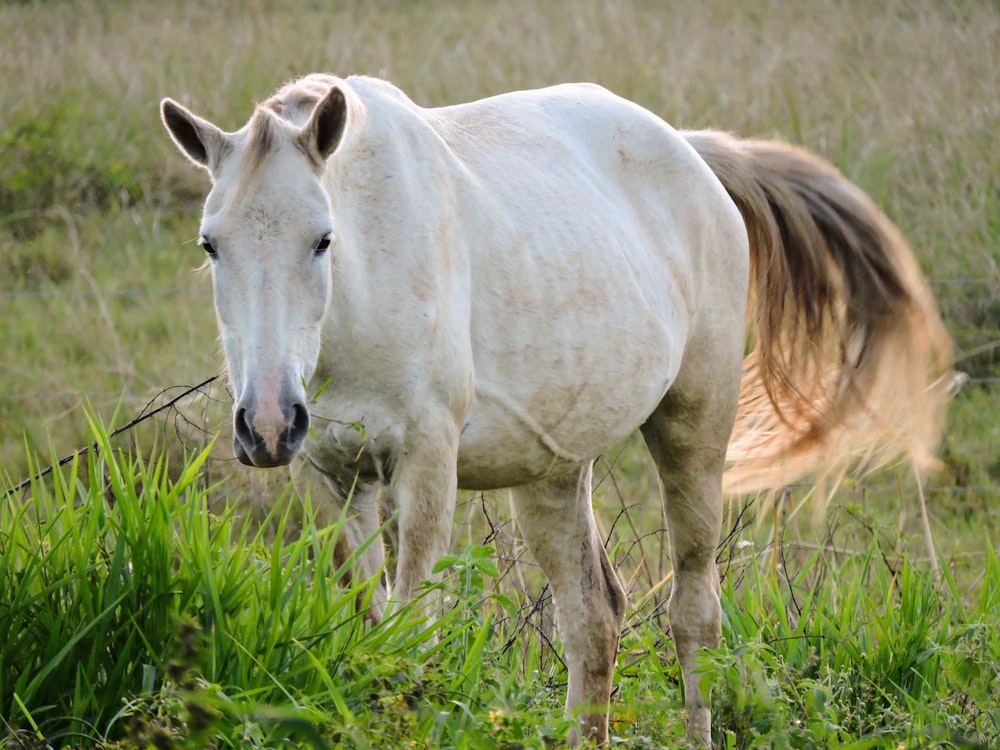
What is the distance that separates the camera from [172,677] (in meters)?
2.35

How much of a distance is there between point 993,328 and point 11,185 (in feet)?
23.1

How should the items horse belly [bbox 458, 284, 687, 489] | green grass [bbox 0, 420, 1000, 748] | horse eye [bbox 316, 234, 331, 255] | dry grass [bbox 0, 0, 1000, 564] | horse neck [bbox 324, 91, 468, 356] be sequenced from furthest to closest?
dry grass [bbox 0, 0, 1000, 564] < horse belly [bbox 458, 284, 687, 489] < horse neck [bbox 324, 91, 468, 356] < horse eye [bbox 316, 234, 331, 255] < green grass [bbox 0, 420, 1000, 748]

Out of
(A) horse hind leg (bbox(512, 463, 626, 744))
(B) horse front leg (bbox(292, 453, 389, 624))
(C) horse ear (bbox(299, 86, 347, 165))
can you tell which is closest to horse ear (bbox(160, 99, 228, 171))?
(C) horse ear (bbox(299, 86, 347, 165))

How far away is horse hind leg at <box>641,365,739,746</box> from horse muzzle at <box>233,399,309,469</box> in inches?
67.8

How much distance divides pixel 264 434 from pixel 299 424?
87 millimetres

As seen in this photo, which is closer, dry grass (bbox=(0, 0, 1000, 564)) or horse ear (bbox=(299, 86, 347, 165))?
horse ear (bbox=(299, 86, 347, 165))

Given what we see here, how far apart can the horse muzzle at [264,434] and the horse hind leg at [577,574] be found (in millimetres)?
1600

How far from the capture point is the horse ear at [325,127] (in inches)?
106

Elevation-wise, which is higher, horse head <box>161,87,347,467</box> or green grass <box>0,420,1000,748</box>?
horse head <box>161,87,347,467</box>

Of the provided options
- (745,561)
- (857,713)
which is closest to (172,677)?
(857,713)

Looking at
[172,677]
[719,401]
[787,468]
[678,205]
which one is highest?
[678,205]

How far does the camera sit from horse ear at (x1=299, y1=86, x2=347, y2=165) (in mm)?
2682

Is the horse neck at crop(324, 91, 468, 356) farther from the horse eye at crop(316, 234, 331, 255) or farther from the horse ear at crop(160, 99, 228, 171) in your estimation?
the horse ear at crop(160, 99, 228, 171)

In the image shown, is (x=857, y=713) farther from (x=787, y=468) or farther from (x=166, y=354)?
(x=166, y=354)
